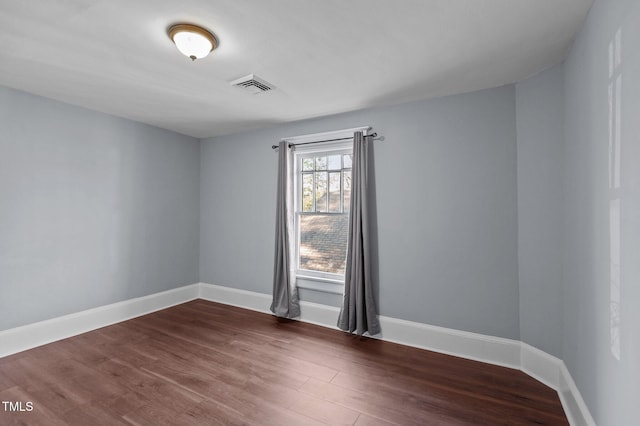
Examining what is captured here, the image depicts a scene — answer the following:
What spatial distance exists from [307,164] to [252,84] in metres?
1.47

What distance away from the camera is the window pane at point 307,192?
4.02 m

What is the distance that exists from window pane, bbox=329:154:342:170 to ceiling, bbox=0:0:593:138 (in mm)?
698

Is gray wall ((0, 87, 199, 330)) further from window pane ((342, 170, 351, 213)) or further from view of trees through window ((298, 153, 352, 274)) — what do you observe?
window pane ((342, 170, 351, 213))

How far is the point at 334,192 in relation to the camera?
381 cm

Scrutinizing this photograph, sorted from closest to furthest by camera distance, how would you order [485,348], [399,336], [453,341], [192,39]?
[192,39] < [485,348] < [453,341] < [399,336]

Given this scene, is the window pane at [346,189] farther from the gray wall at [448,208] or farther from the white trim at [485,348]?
the white trim at [485,348]

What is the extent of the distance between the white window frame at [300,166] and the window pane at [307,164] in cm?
6

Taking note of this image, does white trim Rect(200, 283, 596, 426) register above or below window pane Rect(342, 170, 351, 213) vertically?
below

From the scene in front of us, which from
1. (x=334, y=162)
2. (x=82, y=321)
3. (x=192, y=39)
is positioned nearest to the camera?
(x=192, y=39)

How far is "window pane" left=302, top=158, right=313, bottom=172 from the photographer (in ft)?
13.2

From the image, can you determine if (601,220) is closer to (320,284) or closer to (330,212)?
(330,212)

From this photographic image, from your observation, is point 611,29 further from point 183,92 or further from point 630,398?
point 183,92

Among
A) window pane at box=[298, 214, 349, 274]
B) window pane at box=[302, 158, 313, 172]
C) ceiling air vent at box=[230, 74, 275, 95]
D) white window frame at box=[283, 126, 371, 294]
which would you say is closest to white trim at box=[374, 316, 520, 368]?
white window frame at box=[283, 126, 371, 294]

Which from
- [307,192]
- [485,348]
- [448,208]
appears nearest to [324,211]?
[307,192]
